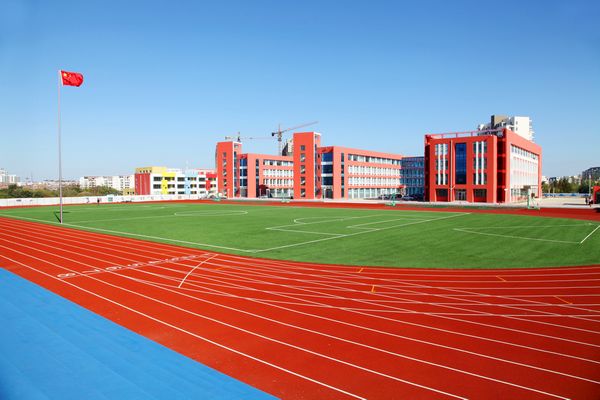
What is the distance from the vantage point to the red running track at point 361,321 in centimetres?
673

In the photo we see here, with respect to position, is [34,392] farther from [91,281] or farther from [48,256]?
[48,256]

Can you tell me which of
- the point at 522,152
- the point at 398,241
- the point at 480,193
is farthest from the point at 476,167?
the point at 398,241

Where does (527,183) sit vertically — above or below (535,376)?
above

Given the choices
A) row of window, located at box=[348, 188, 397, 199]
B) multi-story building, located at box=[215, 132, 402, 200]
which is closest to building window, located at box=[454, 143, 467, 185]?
multi-story building, located at box=[215, 132, 402, 200]

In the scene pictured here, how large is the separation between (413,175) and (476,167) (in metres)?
38.4

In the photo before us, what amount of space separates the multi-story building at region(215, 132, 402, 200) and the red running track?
62026mm

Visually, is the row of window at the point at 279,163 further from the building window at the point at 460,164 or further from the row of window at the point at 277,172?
the building window at the point at 460,164

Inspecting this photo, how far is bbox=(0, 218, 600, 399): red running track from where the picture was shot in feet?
22.1

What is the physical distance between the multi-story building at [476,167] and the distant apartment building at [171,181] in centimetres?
6291

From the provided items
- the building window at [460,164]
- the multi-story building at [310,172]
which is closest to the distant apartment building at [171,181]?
the multi-story building at [310,172]

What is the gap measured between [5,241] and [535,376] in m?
27.9

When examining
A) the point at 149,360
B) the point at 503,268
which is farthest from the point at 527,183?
the point at 149,360

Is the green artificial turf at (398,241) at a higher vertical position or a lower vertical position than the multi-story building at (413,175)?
lower

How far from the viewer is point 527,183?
7031cm
